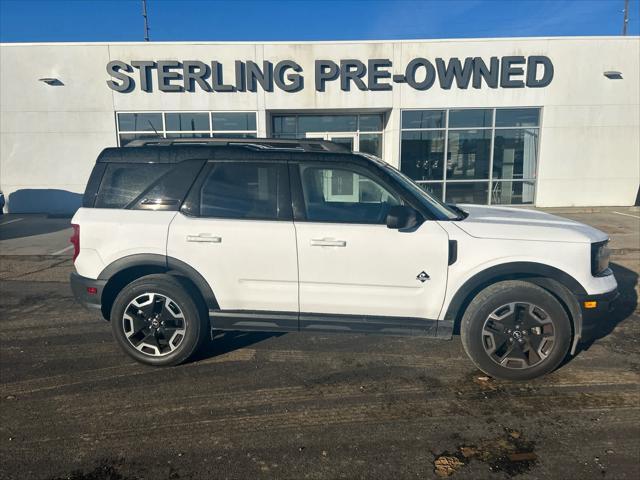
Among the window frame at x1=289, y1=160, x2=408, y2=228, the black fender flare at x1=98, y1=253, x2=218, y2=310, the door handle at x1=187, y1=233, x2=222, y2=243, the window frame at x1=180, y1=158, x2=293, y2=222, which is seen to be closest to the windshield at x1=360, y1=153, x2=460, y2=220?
the window frame at x1=289, y1=160, x2=408, y2=228

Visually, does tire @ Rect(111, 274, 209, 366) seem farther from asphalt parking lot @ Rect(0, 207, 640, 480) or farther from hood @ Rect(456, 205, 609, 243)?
hood @ Rect(456, 205, 609, 243)

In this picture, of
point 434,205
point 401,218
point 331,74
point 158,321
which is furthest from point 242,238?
point 331,74

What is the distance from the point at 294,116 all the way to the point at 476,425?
1281 cm

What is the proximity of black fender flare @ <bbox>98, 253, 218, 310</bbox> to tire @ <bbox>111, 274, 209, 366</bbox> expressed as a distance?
95 millimetres

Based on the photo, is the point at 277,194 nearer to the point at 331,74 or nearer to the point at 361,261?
the point at 361,261

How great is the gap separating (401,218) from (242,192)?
54.6 inches

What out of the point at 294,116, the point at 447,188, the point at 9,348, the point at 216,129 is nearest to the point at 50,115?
the point at 216,129

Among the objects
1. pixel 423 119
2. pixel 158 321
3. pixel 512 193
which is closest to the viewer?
pixel 158 321

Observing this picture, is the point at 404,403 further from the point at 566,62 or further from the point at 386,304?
the point at 566,62

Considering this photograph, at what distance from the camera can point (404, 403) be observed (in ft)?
10.6

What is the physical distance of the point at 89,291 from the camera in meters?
3.82

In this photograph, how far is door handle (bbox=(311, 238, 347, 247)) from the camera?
352cm

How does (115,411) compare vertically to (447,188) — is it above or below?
below

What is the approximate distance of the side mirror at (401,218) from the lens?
337 cm
